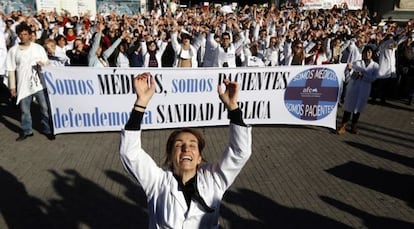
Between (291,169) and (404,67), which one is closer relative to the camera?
(291,169)

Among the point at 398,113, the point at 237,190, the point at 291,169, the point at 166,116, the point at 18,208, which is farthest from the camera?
the point at 398,113

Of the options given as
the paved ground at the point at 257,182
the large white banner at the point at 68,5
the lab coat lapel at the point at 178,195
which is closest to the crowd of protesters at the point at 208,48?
the paved ground at the point at 257,182

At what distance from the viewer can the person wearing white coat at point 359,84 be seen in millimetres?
7484

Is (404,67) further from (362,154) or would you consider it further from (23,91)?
(23,91)

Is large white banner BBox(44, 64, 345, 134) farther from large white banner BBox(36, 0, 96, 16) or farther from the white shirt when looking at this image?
large white banner BBox(36, 0, 96, 16)

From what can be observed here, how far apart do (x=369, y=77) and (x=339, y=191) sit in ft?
10.5

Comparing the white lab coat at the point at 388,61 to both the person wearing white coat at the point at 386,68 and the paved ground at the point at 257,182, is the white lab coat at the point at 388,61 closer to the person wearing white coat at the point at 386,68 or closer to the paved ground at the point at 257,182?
the person wearing white coat at the point at 386,68

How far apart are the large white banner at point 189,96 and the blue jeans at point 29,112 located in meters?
0.22

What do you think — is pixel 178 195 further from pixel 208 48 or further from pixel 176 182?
pixel 208 48

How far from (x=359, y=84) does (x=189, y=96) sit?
11.5 feet

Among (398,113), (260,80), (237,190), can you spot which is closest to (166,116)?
(260,80)

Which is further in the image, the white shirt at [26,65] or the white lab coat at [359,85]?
the white lab coat at [359,85]

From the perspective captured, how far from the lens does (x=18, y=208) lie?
4.66 metres

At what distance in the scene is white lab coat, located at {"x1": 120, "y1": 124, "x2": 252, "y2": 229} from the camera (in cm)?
215
